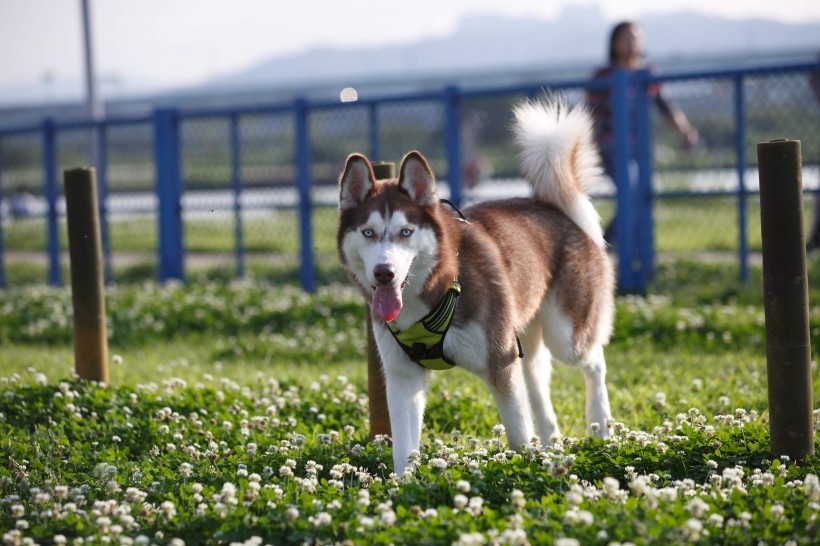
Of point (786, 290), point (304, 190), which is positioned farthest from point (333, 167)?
point (786, 290)

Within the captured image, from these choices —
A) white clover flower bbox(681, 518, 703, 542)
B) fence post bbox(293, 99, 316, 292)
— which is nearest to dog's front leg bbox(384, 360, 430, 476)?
white clover flower bbox(681, 518, 703, 542)

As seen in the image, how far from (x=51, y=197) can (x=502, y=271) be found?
10.1 m

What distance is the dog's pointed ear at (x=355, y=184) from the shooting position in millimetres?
4562

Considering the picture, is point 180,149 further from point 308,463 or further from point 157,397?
point 308,463

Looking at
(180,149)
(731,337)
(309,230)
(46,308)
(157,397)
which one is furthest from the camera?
(180,149)

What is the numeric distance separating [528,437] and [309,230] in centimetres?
705

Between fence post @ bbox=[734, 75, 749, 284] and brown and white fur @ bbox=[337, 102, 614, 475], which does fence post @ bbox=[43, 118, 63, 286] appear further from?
brown and white fur @ bbox=[337, 102, 614, 475]

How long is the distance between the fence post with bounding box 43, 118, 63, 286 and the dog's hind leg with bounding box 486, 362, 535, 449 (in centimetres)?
991

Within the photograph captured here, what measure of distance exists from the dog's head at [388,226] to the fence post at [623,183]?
18.5 ft

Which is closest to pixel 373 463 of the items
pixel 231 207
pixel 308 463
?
pixel 308 463

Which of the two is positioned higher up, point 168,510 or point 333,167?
point 333,167

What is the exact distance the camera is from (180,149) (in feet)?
41.0

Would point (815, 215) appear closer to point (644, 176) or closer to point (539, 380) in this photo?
point (644, 176)

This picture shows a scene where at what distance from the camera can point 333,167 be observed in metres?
18.0
